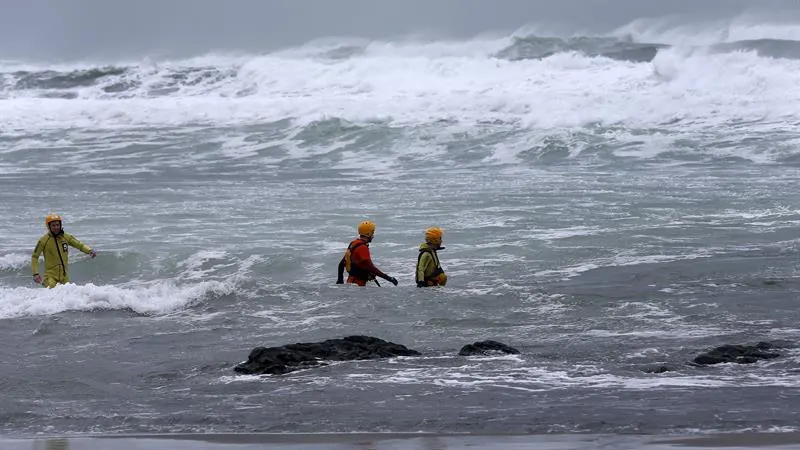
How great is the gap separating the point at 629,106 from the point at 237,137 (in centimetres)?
981

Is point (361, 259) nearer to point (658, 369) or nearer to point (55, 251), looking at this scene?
point (55, 251)

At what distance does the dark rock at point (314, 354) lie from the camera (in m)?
9.98

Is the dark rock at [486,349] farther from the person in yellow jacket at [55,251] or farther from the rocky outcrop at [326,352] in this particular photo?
the person in yellow jacket at [55,251]

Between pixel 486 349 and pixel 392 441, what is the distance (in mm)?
2703

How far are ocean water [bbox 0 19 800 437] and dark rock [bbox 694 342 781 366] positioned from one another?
147 millimetres

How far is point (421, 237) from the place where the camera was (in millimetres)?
18234

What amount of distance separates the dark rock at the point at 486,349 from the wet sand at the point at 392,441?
2402 mm

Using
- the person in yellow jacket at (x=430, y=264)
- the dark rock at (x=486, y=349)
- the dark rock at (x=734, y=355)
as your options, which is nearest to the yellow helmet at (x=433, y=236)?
the person in yellow jacket at (x=430, y=264)

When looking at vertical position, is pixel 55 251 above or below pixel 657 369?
above

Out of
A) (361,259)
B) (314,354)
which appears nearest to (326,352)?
(314,354)

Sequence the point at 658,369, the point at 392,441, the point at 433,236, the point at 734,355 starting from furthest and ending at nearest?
the point at 433,236 → the point at 734,355 → the point at 658,369 → the point at 392,441

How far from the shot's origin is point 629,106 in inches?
1281

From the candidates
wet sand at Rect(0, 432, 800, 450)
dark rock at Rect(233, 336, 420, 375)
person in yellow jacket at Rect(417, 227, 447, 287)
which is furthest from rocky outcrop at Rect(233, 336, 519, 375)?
person in yellow jacket at Rect(417, 227, 447, 287)

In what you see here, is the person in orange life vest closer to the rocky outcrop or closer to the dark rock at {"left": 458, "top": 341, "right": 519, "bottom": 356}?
the rocky outcrop
